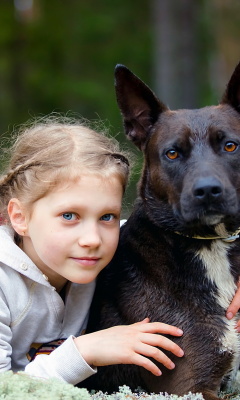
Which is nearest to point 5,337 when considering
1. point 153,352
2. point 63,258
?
point 63,258

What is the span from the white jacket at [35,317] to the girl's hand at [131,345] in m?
0.07

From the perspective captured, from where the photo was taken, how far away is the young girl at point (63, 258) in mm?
3199

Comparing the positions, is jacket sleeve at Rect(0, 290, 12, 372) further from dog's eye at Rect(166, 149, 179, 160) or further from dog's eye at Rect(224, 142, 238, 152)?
dog's eye at Rect(224, 142, 238, 152)

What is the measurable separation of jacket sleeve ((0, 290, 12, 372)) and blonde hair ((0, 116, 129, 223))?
55cm

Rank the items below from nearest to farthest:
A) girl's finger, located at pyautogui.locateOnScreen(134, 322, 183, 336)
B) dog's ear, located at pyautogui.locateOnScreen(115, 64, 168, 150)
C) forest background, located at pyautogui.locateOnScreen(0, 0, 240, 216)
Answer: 1. girl's finger, located at pyautogui.locateOnScreen(134, 322, 183, 336)
2. dog's ear, located at pyautogui.locateOnScreen(115, 64, 168, 150)
3. forest background, located at pyautogui.locateOnScreen(0, 0, 240, 216)

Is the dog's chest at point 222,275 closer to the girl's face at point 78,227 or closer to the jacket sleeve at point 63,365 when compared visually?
the girl's face at point 78,227

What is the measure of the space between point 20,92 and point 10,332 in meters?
17.4

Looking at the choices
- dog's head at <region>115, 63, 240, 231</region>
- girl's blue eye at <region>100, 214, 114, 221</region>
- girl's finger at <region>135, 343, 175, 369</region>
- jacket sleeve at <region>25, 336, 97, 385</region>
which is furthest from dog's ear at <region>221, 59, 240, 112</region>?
jacket sleeve at <region>25, 336, 97, 385</region>

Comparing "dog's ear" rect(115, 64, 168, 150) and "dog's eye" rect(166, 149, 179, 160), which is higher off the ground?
"dog's ear" rect(115, 64, 168, 150)

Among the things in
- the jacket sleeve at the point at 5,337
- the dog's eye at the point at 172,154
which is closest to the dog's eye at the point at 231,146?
the dog's eye at the point at 172,154

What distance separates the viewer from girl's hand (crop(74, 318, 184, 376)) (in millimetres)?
3150

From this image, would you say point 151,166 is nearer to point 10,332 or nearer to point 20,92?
point 10,332

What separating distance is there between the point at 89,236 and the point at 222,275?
0.70 m

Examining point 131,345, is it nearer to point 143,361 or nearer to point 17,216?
point 143,361
